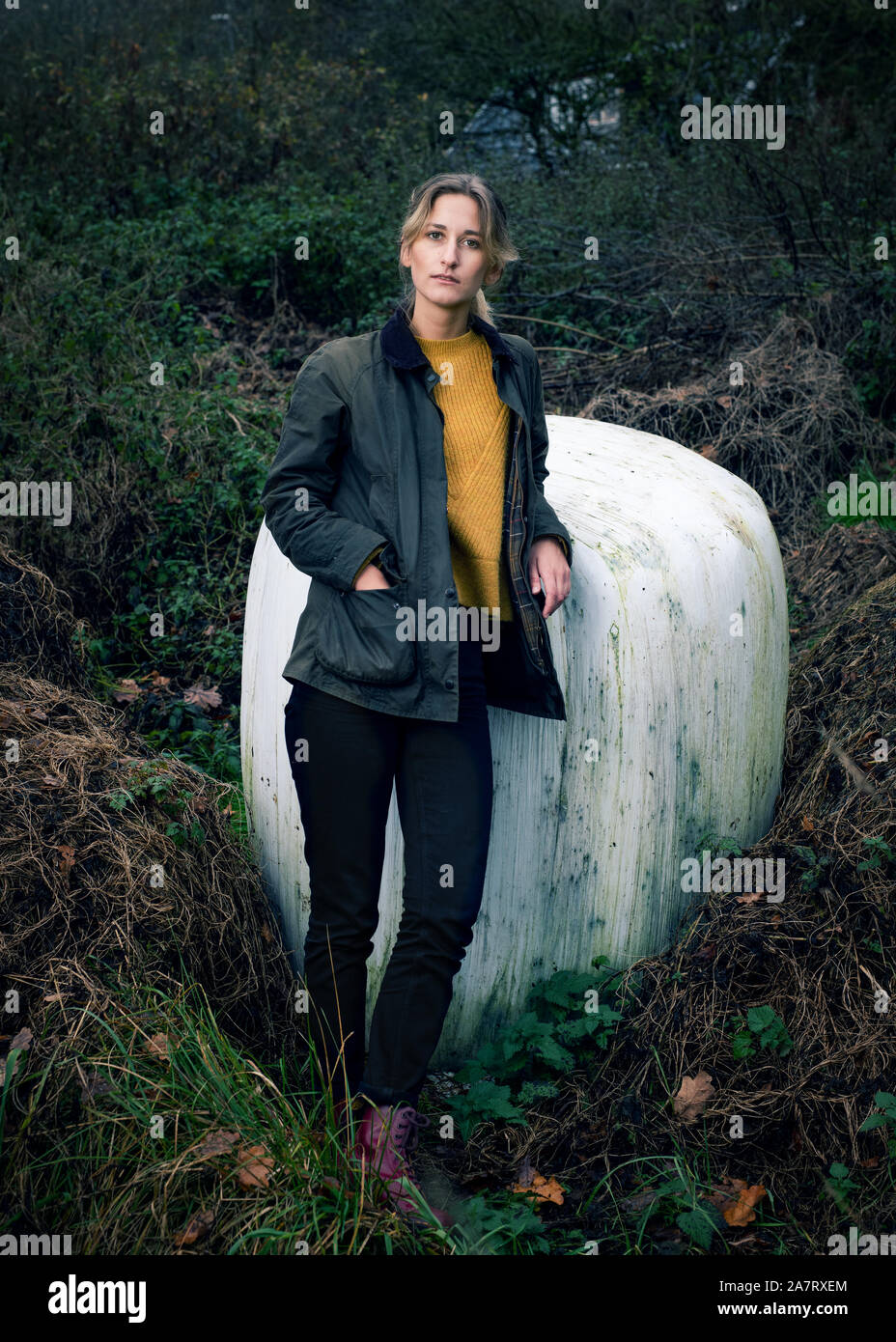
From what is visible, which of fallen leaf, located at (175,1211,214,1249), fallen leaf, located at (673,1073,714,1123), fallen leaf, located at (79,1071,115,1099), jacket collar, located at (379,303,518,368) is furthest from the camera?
fallen leaf, located at (673,1073,714,1123)

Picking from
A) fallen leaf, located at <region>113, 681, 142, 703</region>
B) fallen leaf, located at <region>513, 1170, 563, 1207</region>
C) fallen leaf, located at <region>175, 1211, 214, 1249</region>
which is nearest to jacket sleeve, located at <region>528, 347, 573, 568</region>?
fallen leaf, located at <region>513, 1170, 563, 1207</region>

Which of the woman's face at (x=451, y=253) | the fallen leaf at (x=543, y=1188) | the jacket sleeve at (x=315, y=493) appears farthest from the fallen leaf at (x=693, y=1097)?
the woman's face at (x=451, y=253)

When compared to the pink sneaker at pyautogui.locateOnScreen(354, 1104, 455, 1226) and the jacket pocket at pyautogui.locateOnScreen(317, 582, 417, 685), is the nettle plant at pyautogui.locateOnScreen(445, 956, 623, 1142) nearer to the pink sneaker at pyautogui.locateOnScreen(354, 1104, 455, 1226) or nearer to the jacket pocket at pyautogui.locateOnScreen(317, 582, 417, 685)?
the pink sneaker at pyautogui.locateOnScreen(354, 1104, 455, 1226)

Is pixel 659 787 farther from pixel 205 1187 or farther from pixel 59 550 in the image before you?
pixel 59 550

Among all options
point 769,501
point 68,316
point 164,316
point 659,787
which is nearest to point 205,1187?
point 659,787

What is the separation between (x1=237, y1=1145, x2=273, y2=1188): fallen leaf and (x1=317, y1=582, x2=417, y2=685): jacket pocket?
1050 millimetres

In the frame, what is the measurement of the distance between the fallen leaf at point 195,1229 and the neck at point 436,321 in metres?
2.06

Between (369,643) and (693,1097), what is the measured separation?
1.50 m

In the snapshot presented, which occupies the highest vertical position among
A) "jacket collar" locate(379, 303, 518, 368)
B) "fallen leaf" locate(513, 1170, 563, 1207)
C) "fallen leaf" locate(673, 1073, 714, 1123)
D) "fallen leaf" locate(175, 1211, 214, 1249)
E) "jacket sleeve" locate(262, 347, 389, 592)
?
"jacket collar" locate(379, 303, 518, 368)

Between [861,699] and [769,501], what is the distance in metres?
2.26

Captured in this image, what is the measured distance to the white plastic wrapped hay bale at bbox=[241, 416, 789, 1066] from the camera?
3207 mm

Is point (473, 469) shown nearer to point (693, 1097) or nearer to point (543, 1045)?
point (543, 1045)

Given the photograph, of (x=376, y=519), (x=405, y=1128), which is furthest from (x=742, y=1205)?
(x=376, y=519)

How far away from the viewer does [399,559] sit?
2680mm
